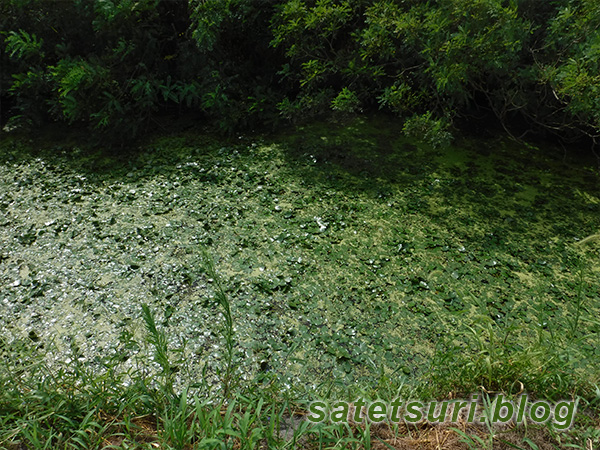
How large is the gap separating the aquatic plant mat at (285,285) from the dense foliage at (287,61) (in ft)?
0.84

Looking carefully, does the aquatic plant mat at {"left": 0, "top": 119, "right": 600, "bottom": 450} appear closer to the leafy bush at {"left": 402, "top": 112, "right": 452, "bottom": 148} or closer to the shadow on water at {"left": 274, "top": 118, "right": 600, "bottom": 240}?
the shadow on water at {"left": 274, "top": 118, "right": 600, "bottom": 240}

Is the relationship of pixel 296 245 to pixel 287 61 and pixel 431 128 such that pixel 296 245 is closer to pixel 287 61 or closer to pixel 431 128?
pixel 431 128

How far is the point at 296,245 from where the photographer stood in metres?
2.27

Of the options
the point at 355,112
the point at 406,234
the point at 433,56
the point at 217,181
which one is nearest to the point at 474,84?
the point at 433,56

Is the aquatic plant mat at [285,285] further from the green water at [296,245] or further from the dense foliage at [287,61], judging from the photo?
the dense foliage at [287,61]

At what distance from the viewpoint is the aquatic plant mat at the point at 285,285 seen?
1408 mm

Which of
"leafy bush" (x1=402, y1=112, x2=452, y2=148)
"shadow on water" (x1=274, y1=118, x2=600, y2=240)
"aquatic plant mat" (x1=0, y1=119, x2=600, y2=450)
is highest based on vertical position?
"leafy bush" (x1=402, y1=112, x2=452, y2=148)

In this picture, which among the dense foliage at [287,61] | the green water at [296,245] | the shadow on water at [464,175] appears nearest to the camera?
the green water at [296,245]

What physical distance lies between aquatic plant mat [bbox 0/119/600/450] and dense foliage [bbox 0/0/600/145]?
0.84 feet

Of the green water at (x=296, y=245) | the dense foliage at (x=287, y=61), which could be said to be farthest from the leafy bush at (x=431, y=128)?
the green water at (x=296, y=245)

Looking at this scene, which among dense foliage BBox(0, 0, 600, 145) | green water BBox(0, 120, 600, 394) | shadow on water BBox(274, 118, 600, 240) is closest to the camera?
green water BBox(0, 120, 600, 394)

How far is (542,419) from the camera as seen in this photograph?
4.37 ft

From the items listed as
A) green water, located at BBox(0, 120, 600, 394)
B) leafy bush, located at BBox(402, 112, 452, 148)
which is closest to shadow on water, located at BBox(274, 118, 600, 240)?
green water, located at BBox(0, 120, 600, 394)

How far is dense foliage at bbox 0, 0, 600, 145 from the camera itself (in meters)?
2.62
